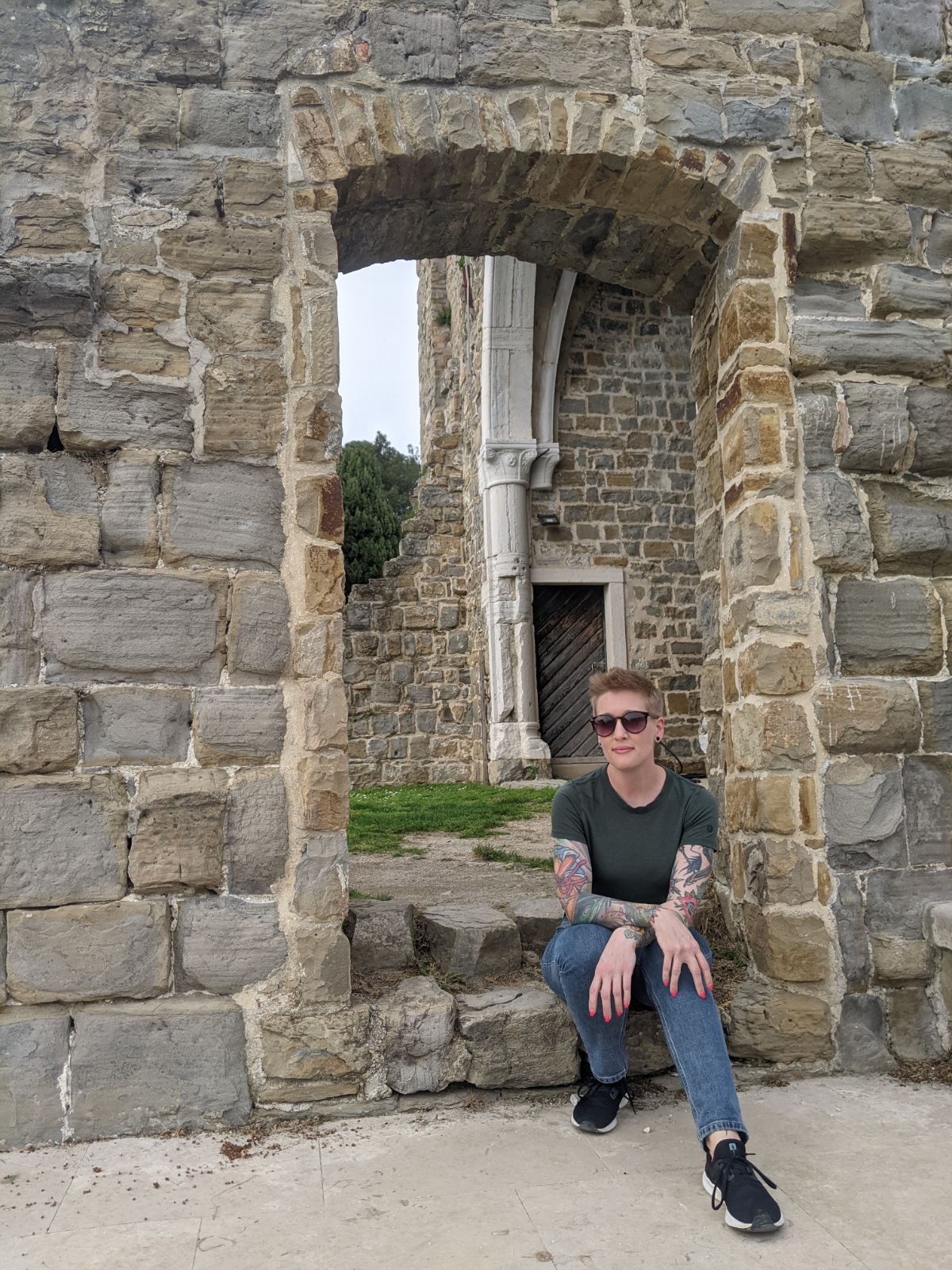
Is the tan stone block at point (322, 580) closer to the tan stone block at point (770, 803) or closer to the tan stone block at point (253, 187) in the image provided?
the tan stone block at point (253, 187)

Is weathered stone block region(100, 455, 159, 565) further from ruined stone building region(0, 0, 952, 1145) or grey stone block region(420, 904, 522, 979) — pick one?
grey stone block region(420, 904, 522, 979)

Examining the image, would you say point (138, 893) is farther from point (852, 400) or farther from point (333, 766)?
point (852, 400)

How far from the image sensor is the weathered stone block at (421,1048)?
9.50 ft

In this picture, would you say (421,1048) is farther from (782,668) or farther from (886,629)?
(886,629)

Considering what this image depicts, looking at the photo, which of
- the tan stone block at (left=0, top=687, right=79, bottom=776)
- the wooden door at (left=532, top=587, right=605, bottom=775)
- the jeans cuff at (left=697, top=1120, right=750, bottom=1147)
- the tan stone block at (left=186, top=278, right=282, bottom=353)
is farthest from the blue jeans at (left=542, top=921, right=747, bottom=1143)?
the wooden door at (left=532, top=587, right=605, bottom=775)

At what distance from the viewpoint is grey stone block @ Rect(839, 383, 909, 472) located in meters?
3.30

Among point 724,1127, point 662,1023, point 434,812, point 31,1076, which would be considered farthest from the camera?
point 434,812

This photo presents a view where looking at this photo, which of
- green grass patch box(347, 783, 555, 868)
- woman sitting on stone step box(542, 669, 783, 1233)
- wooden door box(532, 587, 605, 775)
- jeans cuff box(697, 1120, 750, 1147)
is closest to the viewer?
jeans cuff box(697, 1120, 750, 1147)

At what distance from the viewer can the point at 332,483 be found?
308 centimetres

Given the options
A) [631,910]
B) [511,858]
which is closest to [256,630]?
[631,910]

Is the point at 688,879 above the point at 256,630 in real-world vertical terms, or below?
below

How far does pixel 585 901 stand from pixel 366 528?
13.9m

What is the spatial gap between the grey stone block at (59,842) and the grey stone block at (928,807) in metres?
2.32

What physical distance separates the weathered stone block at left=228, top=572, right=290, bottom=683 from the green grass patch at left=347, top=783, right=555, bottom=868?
2943 mm
